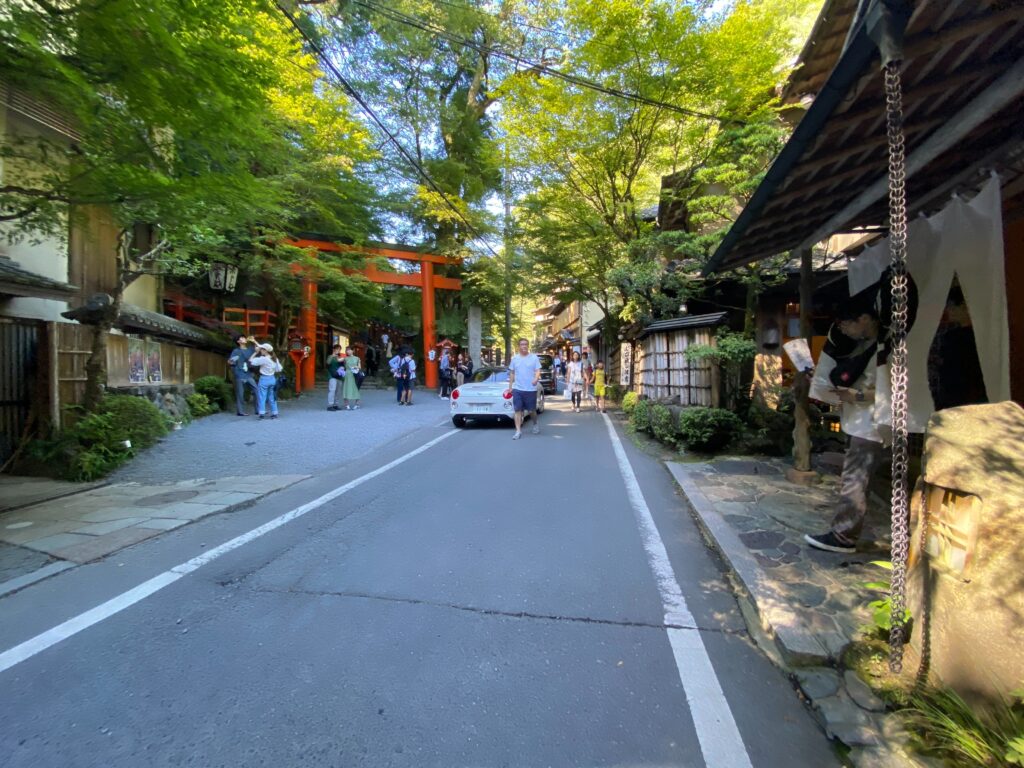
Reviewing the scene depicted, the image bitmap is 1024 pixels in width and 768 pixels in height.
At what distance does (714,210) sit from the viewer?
10.7m

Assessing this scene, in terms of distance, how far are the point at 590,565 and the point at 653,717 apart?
5.25 feet

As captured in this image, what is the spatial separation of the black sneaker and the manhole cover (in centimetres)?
618

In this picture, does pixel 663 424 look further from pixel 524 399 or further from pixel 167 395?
pixel 167 395

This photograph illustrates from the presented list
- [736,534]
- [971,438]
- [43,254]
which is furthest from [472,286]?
[971,438]

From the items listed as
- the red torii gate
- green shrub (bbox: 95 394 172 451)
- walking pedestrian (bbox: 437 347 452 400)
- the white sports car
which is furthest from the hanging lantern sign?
walking pedestrian (bbox: 437 347 452 400)

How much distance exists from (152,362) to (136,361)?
1.84 feet

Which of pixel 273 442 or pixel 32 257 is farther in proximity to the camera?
pixel 273 442

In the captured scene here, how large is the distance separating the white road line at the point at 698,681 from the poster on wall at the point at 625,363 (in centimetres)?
1272

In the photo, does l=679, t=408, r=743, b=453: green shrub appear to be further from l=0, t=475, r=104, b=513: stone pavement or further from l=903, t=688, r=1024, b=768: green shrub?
Result: l=0, t=475, r=104, b=513: stone pavement

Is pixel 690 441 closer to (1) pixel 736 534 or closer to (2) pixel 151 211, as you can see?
(1) pixel 736 534

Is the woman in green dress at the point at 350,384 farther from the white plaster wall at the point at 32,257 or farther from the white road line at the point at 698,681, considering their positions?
the white road line at the point at 698,681

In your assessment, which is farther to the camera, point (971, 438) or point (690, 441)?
point (690, 441)

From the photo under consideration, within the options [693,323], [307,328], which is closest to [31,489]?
[693,323]

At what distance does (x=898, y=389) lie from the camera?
8.32 feet
